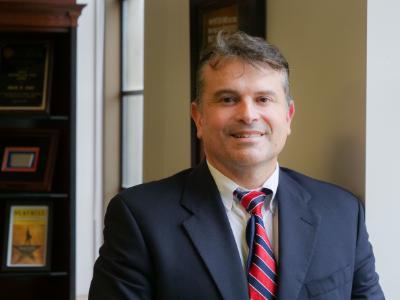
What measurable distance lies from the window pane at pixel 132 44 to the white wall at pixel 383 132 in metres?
3.21

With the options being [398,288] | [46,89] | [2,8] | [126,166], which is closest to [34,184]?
[46,89]

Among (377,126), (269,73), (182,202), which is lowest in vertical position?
(182,202)

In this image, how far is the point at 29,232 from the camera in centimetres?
391

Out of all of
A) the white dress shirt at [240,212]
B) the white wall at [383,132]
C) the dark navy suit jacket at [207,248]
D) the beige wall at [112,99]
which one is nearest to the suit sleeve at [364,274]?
the dark navy suit jacket at [207,248]

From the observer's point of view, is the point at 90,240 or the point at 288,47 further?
the point at 90,240

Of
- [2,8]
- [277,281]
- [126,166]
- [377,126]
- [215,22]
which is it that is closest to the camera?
[277,281]

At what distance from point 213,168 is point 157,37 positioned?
6.38 ft

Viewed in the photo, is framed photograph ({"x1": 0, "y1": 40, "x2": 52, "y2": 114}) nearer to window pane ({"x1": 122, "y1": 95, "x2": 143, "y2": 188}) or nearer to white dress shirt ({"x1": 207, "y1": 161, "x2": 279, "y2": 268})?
window pane ({"x1": 122, "y1": 95, "x2": 143, "y2": 188})

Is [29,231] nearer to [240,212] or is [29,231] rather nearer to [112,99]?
[112,99]

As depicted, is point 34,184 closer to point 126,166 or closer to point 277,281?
point 126,166

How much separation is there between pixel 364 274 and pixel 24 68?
245cm

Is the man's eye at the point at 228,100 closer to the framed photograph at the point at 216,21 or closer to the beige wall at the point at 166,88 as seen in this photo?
the framed photograph at the point at 216,21

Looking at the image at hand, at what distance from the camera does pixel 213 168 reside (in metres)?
2.03

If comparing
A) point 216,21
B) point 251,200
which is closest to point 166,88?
point 216,21
